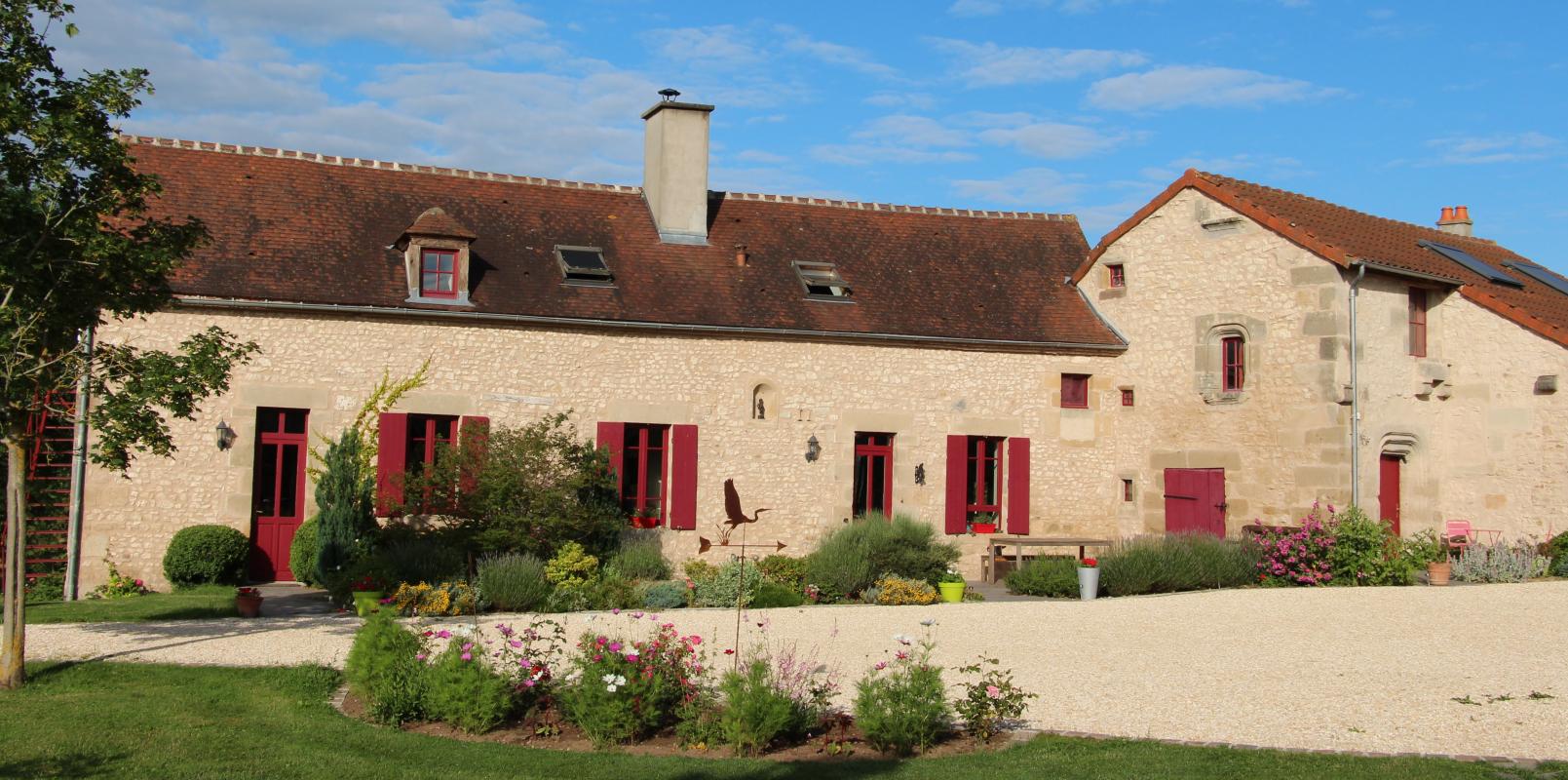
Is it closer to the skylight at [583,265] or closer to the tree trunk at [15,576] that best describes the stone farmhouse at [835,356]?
the skylight at [583,265]

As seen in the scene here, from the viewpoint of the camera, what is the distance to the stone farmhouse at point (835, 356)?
16.5 metres

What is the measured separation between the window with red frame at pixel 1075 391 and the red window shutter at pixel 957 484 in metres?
1.76

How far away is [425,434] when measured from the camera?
17078 mm

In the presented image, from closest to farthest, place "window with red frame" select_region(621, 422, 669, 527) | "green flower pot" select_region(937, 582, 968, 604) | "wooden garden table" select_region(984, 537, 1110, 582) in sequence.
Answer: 1. "green flower pot" select_region(937, 582, 968, 604)
2. "wooden garden table" select_region(984, 537, 1110, 582)
3. "window with red frame" select_region(621, 422, 669, 527)

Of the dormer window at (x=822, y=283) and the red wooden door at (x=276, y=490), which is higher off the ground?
the dormer window at (x=822, y=283)

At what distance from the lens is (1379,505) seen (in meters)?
17.9

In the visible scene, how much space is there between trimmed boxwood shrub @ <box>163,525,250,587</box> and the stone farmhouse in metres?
0.40

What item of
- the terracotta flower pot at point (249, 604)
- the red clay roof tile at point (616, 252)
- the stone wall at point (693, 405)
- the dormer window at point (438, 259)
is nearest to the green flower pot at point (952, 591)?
the stone wall at point (693, 405)

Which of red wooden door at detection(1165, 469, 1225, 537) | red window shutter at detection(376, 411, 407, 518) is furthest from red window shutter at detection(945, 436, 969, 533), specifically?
red window shutter at detection(376, 411, 407, 518)

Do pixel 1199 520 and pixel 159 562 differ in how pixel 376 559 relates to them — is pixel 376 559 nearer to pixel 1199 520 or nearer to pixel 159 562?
pixel 159 562

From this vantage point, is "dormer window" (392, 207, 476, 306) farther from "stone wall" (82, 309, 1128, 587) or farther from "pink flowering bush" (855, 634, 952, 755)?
"pink flowering bush" (855, 634, 952, 755)

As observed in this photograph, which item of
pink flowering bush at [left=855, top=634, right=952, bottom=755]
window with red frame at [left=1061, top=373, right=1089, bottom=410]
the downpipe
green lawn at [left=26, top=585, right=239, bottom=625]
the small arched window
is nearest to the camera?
pink flowering bush at [left=855, top=634, right=952, bottom=755]

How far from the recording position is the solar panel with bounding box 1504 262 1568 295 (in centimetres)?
2100

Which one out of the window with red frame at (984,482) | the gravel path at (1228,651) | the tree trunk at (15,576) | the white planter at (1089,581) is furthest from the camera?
the window with red frame at (984,482)
